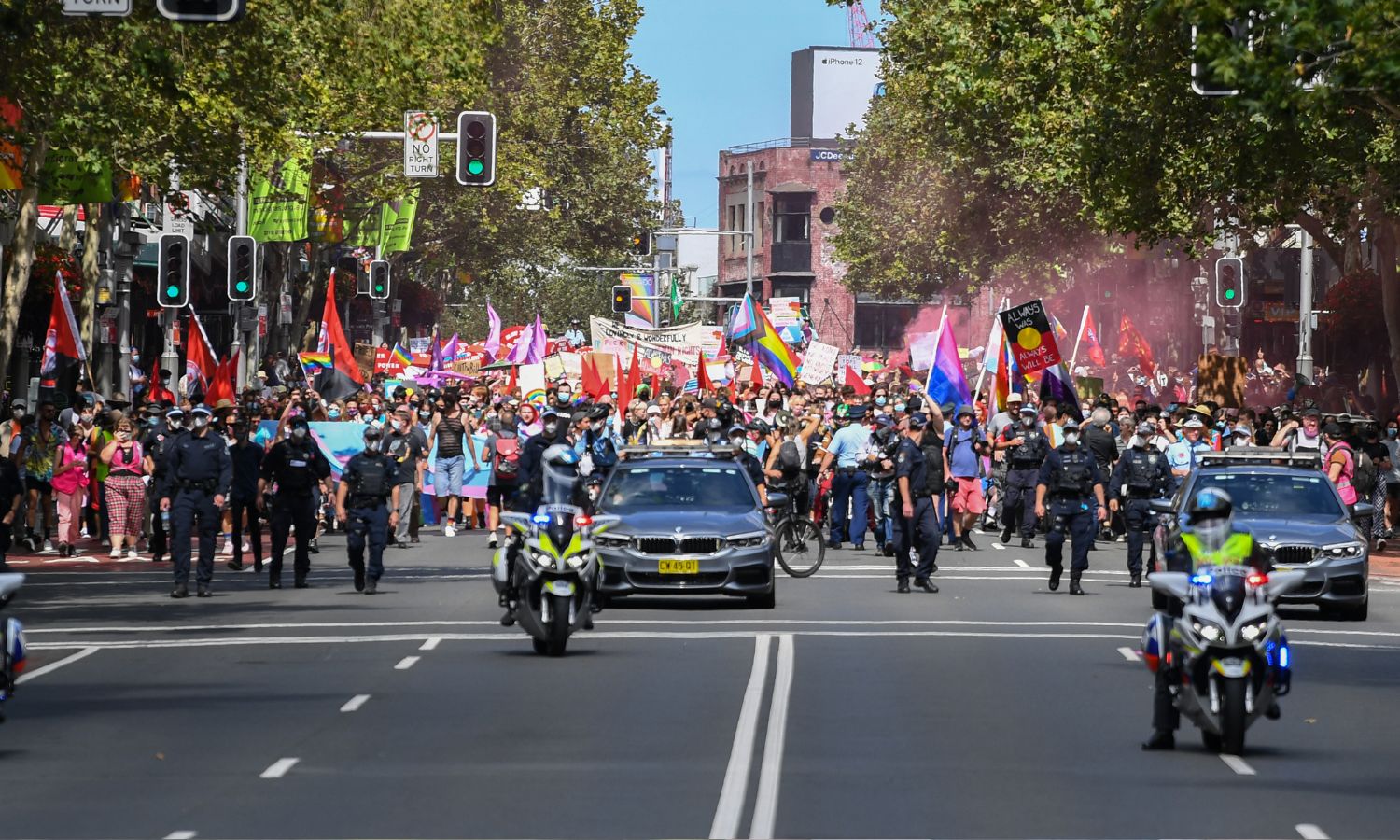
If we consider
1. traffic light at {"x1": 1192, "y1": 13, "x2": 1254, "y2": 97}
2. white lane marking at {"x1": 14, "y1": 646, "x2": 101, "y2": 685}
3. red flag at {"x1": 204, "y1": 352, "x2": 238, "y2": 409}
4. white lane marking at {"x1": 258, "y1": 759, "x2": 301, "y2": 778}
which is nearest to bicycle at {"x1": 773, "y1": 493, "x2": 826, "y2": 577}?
traffic light at {"x1": 1192, "y1": 13, "x2": 1254, "y2": 97}

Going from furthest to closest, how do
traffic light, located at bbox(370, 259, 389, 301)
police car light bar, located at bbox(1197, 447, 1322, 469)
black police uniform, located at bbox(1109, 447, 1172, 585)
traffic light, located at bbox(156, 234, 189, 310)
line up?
traffic light, located at bbox(370, 259, 389, 301)
traffic light, located at bbox(156, 234, 189, 310)
black police uniform, located at bbox(1109, 447, 1172, 585)
police car light bar, located at bbox(1197, 447, 1322, 469)

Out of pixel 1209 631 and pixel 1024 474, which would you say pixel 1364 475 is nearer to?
pixel 1024 474

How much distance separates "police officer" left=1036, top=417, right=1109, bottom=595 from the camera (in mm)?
24688

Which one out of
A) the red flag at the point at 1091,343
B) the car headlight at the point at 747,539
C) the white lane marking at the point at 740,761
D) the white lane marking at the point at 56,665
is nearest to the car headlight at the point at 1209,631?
the white lane marking at the point at 740,761

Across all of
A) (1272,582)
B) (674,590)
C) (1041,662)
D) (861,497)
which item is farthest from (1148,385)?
(1272,582)

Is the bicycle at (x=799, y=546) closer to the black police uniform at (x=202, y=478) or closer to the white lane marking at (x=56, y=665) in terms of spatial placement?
the black police uniform at (x=202, y=478)

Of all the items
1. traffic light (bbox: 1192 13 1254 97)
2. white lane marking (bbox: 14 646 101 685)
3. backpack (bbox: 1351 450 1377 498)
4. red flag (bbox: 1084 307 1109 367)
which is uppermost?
traffic light (bbox: 1192 13 1254 97)

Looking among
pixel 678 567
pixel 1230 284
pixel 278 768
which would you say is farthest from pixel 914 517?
pixel 1230 284

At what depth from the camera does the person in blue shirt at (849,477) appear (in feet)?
103

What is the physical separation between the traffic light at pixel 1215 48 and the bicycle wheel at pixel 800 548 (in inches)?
323

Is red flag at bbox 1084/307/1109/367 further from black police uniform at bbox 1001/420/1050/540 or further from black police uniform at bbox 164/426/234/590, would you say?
black police uniform at bbox 164/426/234/590

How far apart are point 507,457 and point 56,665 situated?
570 inches

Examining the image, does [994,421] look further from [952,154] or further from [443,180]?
[443,180]

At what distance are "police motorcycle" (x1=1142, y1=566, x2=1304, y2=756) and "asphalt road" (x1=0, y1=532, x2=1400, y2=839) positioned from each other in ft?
0.87
